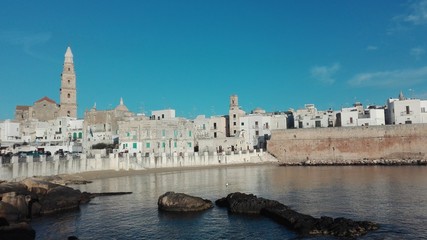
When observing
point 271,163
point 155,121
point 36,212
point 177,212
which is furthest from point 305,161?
point 36,212

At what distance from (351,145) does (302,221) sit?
5231 cm

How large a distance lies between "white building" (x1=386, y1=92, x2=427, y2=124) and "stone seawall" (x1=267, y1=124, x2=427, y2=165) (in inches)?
295

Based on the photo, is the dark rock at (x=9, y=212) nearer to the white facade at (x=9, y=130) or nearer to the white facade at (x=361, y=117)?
the white facade at (x=9, y=130)

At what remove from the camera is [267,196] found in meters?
29.2

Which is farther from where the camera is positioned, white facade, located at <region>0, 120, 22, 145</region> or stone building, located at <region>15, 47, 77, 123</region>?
stone building, located at <region>15, 47, 77, 123</region>

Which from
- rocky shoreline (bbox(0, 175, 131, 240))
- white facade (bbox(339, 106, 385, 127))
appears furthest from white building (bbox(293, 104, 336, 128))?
rocky shoreline (bbox(0, 175, 131, 240))

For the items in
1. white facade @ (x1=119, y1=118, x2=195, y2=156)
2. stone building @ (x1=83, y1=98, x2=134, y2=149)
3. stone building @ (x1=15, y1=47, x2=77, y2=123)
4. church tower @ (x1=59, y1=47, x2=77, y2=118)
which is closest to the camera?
white facade @ (x1=119, y1=118, x2=195, y2=156)

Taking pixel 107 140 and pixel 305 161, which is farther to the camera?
pixel 107 140

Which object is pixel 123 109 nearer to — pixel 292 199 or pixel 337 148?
pixel 337 148

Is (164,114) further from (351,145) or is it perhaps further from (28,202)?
(28,202)

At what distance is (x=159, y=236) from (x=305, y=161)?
5399 cm

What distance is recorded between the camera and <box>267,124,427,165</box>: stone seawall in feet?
210

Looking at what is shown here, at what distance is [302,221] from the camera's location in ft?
63.1

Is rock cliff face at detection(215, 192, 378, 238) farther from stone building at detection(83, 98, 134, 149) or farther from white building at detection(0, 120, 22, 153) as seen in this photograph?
white building at detection(0, 120, 22, 153)
